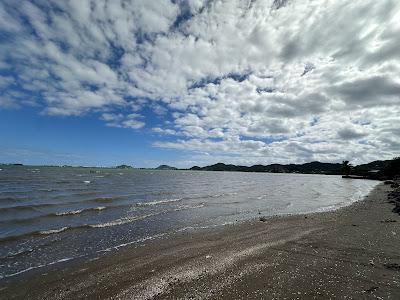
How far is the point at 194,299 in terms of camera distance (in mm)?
6871

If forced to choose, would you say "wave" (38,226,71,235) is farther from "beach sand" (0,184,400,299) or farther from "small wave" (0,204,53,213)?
"small wave" (0,204,53,213)

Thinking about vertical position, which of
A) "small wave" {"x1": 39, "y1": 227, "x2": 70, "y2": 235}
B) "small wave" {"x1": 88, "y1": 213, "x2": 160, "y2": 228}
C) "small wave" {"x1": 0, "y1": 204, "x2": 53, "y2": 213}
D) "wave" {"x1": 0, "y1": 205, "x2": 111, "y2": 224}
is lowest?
"small wave" {"x1": 39, "y1": 227, "x2": 70, "y2": 235}

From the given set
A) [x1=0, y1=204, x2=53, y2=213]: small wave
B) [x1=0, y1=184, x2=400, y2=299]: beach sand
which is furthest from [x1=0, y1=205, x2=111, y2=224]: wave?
[x1=0, y1=184, x2=400, y2=299]: beach sand

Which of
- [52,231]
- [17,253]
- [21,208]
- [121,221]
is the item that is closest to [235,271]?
[17,253]

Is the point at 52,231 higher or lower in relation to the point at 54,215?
lower

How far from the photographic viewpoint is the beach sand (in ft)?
24.0

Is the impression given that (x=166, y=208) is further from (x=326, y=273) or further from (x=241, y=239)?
(x=326, y=273)

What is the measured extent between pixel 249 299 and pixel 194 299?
1495 mm

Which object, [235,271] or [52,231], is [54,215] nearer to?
[52,231]

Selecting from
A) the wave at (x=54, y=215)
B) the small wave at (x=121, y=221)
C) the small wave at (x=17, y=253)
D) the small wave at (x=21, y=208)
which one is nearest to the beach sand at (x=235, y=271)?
the small wave at (x=17, y=253)

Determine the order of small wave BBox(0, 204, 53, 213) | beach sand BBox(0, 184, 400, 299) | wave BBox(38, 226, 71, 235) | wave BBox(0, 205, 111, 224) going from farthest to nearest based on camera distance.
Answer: small wave BBox(0, 204, 53, 213)
wave BBox(0, 205, 111, 224)
wave BBox(38, 226, 71, 235)
beach sand BBox(0, 184, 400, 299)

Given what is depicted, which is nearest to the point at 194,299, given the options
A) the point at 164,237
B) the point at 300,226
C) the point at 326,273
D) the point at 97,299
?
the point at 97,299

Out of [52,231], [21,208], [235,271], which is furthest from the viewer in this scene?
[21,208]

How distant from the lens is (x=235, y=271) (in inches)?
348
